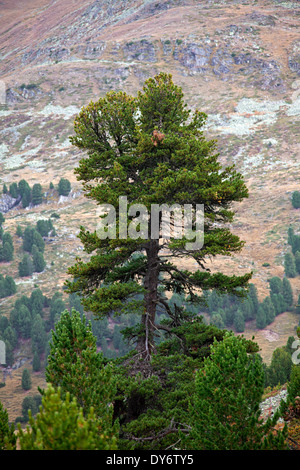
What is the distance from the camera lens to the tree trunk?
15.5 m

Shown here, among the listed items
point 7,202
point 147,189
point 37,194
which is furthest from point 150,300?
point 7,202

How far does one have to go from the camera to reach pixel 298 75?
16488 centimetres

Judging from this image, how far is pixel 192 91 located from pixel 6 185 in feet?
281

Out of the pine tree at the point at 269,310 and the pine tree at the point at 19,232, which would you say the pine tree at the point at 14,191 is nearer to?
the pine tree at the point at 19,232

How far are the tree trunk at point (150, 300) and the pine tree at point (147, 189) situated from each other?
4 cm

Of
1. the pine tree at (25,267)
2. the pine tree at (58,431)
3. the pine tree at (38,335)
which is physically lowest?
the pine tree at (38,335)

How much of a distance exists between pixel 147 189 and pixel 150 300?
14.5ft

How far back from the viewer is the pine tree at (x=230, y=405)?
33.8 feet

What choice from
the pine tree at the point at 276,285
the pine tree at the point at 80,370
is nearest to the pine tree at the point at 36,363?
the pine tree at the point at 276,285

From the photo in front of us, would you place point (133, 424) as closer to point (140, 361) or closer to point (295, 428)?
point (140, 361)

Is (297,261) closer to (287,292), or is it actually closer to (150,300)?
(287,292)

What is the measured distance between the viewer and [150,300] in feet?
52.5

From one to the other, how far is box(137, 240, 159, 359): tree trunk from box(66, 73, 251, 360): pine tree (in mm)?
40

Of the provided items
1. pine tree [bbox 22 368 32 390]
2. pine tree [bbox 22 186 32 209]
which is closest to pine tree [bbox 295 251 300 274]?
pine tree [bbox 22 368 32 390]
